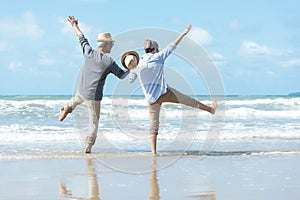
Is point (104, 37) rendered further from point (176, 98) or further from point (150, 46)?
point (176, 98)

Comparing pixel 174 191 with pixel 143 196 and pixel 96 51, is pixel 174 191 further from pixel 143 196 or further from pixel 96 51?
pixel 96 51

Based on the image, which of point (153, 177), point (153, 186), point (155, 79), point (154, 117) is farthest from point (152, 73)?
point (153, 186)

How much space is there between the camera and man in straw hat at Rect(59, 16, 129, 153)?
23.4 ft

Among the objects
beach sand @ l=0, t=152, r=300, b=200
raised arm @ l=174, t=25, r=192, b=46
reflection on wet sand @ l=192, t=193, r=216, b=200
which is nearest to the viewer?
A: reflection on wet sand @ l=192, t=193, r=216, b=200

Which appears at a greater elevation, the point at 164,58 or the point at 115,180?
the point at 164,58

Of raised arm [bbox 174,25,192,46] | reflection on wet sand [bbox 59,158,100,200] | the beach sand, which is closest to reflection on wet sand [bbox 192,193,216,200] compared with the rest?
the beach sand

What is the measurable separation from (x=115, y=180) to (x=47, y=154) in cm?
234

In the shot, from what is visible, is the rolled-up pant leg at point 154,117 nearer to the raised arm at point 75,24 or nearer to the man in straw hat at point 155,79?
the man in straw hat at point 155,79

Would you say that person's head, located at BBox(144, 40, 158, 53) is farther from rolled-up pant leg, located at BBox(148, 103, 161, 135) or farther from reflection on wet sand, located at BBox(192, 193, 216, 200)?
reflection on wet sand, located at BBox(192, 193, 216, 200)

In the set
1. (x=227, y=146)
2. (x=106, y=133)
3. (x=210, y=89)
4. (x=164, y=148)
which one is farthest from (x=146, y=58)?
(x=106, y=133)

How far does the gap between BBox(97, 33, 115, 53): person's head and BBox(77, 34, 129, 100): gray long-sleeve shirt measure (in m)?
0.10

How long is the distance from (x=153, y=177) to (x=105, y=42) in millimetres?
2517

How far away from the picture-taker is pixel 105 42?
7.20m

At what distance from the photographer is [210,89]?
7664mm
